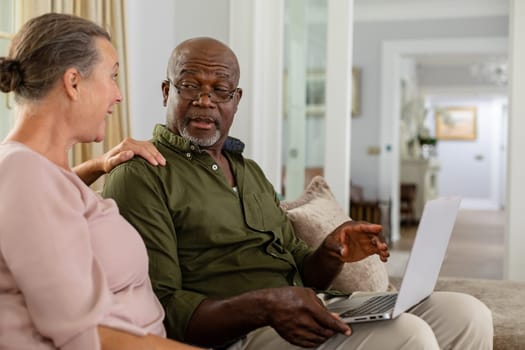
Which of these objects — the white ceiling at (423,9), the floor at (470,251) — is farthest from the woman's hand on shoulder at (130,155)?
the white ceiling at (423,9)

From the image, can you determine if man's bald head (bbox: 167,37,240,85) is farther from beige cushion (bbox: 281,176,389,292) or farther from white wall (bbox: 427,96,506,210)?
white wall (bbox: 427,96,506,210)

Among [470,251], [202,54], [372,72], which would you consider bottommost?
[470,251]

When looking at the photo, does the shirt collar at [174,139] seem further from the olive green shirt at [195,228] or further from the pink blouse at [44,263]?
the pink blouse at [44,263]

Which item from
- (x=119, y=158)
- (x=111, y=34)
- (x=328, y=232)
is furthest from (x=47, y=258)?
(x=111, y=34)

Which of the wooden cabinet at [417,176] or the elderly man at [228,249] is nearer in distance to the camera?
the elderly man at [228,249]

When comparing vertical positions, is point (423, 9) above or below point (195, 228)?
above

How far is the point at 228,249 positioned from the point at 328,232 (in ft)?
2.17

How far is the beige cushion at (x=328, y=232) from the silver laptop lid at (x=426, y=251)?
600 millimetres

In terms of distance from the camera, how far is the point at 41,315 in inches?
42.1

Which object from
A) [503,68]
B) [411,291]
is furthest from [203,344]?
[503,68]

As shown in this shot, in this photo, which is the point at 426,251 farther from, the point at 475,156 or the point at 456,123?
the point at 456,123

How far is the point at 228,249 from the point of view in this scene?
1691 millimetres

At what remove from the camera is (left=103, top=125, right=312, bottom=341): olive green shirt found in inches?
60.2

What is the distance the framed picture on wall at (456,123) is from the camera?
49.7 ft
